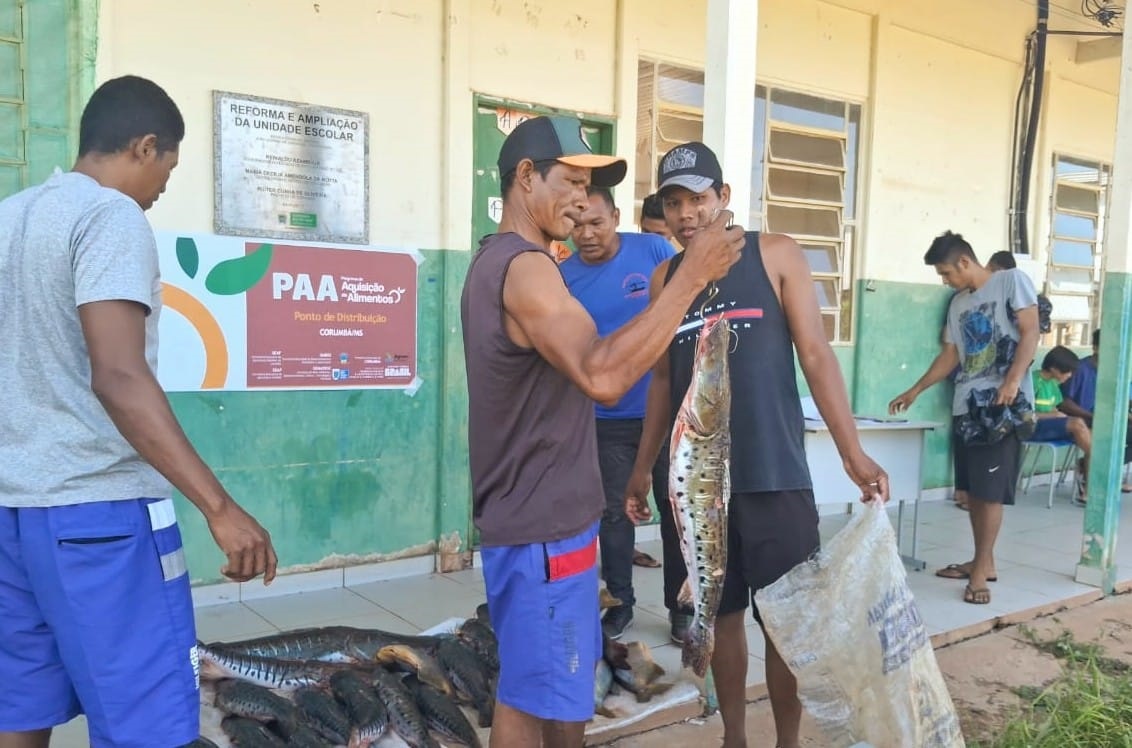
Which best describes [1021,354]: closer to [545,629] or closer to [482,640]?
[482,640]

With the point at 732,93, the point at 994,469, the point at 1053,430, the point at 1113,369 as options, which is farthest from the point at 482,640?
the point at 1053,430

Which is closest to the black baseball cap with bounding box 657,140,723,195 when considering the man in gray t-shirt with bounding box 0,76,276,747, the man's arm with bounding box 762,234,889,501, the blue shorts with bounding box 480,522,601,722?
the man's arm with bounding box 762,234,889,501

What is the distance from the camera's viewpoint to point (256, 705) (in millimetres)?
3043

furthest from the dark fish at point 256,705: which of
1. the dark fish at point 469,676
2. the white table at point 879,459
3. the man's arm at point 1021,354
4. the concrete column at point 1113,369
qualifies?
the concrete column at point 1113,369

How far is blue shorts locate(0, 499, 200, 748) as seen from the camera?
6.41 ft

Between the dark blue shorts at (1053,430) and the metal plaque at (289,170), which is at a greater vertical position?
the metal plaque at (289,170)

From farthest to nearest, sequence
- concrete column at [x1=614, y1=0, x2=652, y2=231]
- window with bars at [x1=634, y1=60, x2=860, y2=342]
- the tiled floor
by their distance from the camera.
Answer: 1. window with bars at [x1=634, y1=60, x2=860, y2=342]
2. concrete column at [x1=614, y1=0, x2=652, y2=231]
3. the tiled floor

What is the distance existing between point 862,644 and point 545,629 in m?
0.98

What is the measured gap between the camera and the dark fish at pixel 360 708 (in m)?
3.00

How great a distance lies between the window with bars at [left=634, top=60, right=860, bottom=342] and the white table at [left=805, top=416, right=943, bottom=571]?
1433 mm

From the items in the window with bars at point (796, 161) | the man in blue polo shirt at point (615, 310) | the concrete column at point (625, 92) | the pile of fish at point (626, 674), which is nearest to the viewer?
the pile of fish at point (626, 674)

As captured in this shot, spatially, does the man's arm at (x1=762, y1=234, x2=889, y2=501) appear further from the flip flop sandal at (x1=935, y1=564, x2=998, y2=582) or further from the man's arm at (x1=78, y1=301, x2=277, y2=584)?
the flip flop sandal at (x1=935, y1=564, x2=998, y2=582)

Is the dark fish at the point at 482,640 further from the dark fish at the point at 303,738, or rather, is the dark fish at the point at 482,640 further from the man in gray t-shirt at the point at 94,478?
the man in gray t-shirt at the point at 94,478

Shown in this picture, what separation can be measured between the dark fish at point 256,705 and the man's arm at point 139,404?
4.25ft
